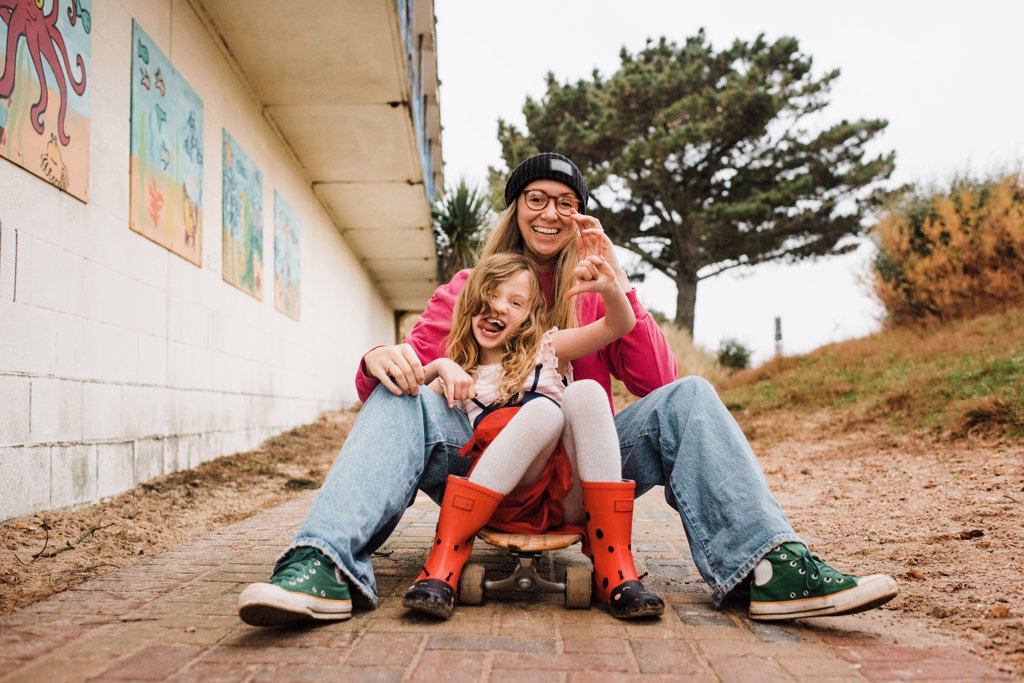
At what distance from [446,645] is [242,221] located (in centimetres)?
488

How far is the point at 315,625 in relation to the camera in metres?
1.72

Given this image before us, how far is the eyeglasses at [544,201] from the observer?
2625 mm

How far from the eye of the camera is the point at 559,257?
267cm

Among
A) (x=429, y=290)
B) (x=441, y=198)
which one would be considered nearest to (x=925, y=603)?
(x=441, y=198)

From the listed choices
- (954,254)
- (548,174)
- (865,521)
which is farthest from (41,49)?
(954,254)

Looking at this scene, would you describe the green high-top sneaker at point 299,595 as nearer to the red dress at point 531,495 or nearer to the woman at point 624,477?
the woman at point 624,477

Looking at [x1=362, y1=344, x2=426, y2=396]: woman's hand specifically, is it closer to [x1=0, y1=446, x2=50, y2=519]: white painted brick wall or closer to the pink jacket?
the pink jacket

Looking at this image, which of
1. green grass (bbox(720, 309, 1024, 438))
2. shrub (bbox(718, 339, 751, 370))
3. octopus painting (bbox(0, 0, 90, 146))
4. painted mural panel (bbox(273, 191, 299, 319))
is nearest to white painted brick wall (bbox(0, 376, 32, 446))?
octopus painting (bbox(0, 0, 90, 146))

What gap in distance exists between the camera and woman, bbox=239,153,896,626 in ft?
5.68

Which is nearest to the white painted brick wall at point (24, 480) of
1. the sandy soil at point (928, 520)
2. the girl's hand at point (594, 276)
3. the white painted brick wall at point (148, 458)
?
the white painted brick wall at point (148, 458)

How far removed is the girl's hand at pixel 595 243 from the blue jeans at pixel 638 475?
0.39 m

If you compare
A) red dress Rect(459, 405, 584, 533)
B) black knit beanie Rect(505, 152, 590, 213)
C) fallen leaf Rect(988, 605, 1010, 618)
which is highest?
black knit beanie Rect(505, 152, 590, 213)

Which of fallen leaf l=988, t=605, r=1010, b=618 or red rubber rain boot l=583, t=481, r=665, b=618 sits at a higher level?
red rubber rain boot l=583, t=481, r=665, b=618

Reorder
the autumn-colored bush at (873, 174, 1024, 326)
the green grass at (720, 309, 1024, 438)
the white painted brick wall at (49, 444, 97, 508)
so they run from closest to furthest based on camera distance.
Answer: the white painted brick wall at (49, 444, 97, 508)
the green grass at (720, 309, 1024, 438)
the autumn-colored bush at (873, 174, 1024, 326)
